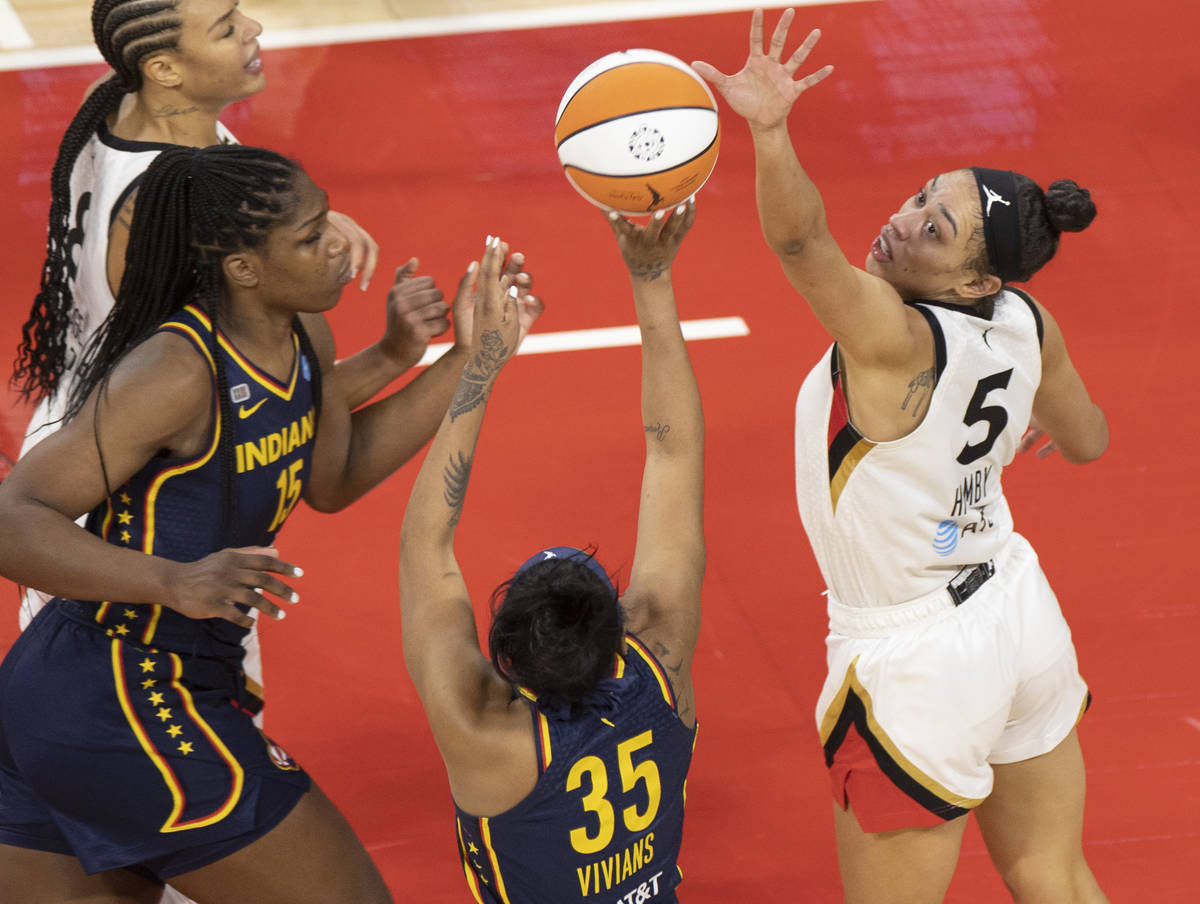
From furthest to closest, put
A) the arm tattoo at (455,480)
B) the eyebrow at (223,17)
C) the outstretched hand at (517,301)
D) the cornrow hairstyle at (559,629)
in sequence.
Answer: the eyebrow at (223,17) → the outstretched hand at (517,301) → the arm tattoo at (455,480) → the cornrow hairstyle at (559,629)

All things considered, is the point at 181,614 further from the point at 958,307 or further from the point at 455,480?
the point at 958,307

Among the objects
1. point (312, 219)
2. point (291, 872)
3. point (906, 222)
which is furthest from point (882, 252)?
point (291, 872)

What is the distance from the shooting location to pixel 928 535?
124 inches

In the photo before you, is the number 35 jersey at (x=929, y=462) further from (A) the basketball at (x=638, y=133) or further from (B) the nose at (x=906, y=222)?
(A) the basketball at (x=638, y=133)

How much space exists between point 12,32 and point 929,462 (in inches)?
291

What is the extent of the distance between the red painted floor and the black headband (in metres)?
1.87

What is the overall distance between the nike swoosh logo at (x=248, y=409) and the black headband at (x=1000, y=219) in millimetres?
1585

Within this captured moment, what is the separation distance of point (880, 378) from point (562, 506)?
255 cm

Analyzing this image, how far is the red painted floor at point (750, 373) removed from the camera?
4.35m

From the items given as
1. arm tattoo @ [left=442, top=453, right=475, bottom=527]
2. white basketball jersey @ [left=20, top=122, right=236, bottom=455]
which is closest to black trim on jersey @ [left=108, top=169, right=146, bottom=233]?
white basketball jersey @ [left=20, top=122, right=236, bottom=455]

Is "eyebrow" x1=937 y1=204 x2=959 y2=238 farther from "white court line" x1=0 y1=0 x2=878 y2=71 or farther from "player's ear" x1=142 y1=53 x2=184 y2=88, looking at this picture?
"white court line" x1=0 y1=0 x2=878 y2=71

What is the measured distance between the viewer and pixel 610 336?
6.27m

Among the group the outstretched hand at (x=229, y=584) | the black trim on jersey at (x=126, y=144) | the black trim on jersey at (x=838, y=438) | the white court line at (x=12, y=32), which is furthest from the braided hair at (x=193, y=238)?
the white court line at (x=12, y=32)

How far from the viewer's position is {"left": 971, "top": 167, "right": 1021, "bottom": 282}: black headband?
308 cm
